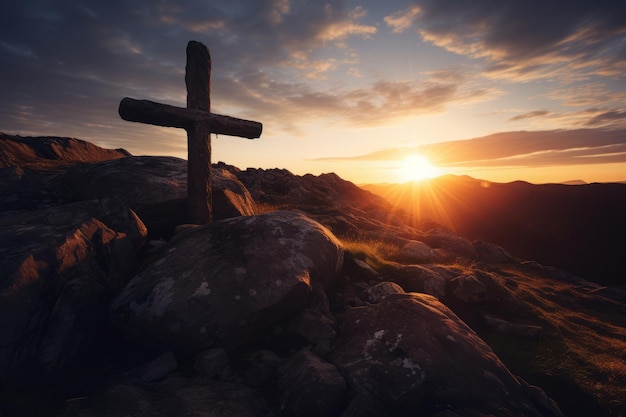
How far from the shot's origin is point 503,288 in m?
9.81

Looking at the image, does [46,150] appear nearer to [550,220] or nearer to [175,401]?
[175,401]

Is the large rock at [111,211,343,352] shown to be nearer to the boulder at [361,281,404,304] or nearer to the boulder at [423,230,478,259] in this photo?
the boulder at [361,281,404,304]

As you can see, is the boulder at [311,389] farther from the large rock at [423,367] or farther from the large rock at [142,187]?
the large rock at [142,187]

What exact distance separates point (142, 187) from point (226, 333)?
5489mm

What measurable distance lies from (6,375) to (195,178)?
5.44 metres

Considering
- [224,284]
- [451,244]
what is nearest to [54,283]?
[224,284]

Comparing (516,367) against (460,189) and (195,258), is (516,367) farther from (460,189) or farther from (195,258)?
(460,189)

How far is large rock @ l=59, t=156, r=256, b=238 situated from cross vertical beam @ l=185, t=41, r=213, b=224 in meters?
0.57

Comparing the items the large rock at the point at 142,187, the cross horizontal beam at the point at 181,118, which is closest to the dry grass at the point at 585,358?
the cross horizontal beam at the point at 181,118

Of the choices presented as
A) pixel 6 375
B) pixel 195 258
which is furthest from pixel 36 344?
pixel 195 258

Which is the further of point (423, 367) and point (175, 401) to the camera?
point (423, 367)

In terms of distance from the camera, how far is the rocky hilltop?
3.92 meters

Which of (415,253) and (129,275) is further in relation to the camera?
(415,253)

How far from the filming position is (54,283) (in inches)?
180
